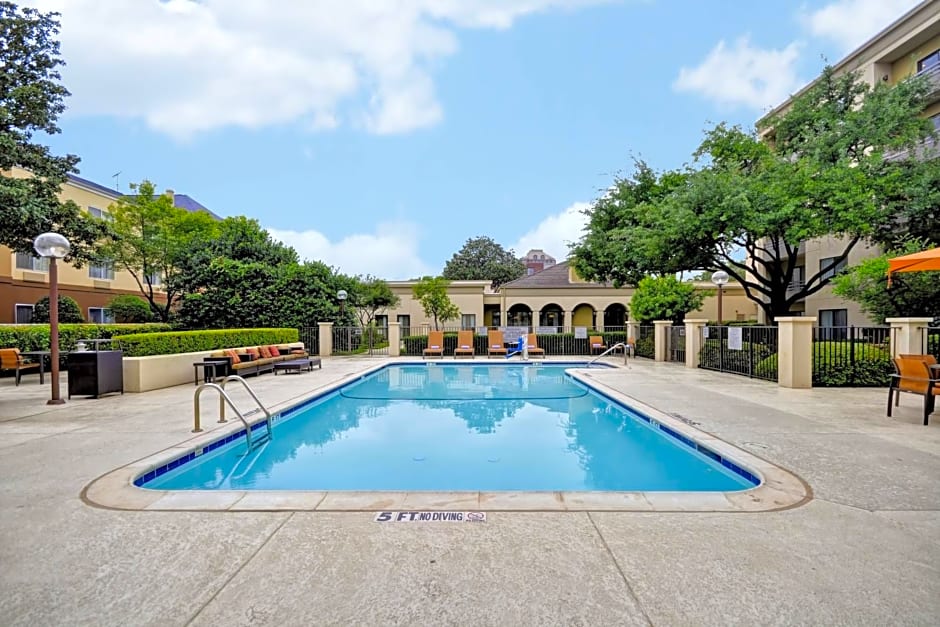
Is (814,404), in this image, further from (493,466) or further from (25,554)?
(25,554)

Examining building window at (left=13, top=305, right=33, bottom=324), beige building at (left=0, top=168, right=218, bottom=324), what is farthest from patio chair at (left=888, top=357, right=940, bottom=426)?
building window at (left=13, top=305, right=33, bottom=324)

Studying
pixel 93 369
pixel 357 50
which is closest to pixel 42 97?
pixel 357 50

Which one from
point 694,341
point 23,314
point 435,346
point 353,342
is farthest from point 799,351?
point 23,314

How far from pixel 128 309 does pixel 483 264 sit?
36515mm

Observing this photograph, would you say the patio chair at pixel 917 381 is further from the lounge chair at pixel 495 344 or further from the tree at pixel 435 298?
the tree at pixel 435 298

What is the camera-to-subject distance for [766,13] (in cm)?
1570

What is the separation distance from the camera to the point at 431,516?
343 centimetres

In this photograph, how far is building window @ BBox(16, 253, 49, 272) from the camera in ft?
66.8

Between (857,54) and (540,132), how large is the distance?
14051 mm

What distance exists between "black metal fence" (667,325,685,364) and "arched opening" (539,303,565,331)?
14.6 meters

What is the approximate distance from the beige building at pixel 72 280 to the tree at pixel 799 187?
20954mm

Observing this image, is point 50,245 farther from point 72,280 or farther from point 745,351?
point 72,280

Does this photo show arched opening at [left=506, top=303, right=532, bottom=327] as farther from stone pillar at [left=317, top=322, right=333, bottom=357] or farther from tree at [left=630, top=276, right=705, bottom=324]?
stone pillar at [left=317, top=322, right=333, bottom=357]

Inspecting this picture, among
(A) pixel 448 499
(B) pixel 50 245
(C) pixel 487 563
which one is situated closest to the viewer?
(C) pixel 487 563
